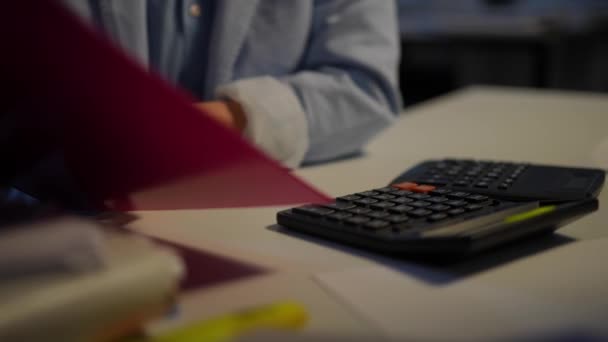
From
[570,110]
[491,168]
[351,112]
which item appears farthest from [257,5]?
[570,110]

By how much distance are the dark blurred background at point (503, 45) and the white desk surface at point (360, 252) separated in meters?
1.48

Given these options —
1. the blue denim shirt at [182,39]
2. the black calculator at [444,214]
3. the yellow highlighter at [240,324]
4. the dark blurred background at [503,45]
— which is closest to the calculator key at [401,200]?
the black calculator at [444,214]

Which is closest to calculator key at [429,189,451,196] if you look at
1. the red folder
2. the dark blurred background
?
the red folder

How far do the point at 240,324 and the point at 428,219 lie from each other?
0.47 feet

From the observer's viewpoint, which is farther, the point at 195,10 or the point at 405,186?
the point at 195,10

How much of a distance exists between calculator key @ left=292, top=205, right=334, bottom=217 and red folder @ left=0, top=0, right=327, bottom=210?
5 centimetres

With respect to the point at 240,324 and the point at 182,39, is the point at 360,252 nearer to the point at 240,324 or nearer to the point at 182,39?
the point at 240,324

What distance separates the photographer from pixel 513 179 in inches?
18.5

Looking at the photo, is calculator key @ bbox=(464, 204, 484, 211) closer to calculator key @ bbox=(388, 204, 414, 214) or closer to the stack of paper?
calculator key @ bbox=(388, 204, 414, 214)

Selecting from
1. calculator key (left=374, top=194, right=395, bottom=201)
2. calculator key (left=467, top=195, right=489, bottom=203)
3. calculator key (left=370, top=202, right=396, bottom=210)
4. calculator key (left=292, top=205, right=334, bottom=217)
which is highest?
calculator key (left=467, top=195, right=489, bottom=203)

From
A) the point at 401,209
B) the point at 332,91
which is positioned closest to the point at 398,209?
the point at 401,209

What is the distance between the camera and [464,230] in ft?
1.13

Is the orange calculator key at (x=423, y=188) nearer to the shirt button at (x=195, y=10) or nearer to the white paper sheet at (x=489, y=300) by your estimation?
the white paper sheet at (x=489, y=300)

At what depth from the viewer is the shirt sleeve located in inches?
22.1
